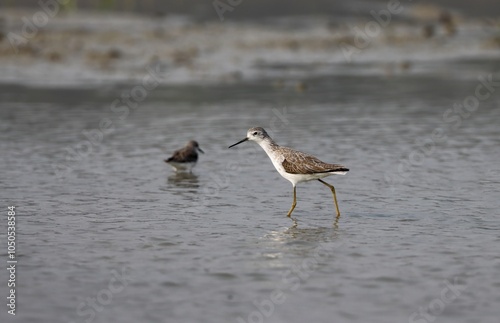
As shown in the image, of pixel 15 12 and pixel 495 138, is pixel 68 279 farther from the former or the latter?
pixel 15 12

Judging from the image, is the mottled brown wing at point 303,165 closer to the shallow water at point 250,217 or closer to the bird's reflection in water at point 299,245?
the shallow water at point 250,217

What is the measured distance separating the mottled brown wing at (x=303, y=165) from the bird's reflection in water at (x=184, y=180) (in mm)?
2959

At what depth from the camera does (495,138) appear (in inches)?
830

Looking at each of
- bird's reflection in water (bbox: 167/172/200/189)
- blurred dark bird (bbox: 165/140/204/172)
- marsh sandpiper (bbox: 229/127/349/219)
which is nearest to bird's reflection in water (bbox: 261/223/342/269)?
marsh sandpiper (bbox: 229/127/349/219)

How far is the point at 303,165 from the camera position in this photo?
14.5 m

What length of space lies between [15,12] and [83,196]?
33.7 meters

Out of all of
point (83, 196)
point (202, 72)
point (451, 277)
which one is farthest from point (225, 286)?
point (202, 72)

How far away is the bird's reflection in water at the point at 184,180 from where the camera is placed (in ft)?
56.4

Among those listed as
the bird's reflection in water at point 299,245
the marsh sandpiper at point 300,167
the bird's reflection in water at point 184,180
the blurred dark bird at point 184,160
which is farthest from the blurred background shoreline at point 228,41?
the bird's reflection in water at point 299,245

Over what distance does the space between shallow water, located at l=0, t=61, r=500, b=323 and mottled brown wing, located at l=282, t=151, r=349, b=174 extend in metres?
0.74

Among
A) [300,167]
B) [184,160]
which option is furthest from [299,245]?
[184,160]

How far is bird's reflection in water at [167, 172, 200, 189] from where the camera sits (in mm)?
17203

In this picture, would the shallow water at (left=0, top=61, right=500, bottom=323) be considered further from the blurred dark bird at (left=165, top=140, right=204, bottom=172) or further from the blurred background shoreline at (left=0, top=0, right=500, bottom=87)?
the blurred background shoreline at (left=0, top=0, right=500, bottom=87)

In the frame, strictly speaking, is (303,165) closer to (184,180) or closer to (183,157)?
(184,180)
